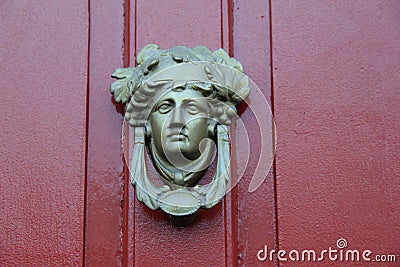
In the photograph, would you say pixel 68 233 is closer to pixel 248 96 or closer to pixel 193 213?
pixel 193 213

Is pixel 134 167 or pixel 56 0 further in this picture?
pixel 56 0

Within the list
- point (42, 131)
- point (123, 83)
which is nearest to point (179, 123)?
point (123, 83)

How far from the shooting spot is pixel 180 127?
3.18 feet

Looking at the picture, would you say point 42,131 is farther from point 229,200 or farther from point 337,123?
point 337,123

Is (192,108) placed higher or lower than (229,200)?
higher

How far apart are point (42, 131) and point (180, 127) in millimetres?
229

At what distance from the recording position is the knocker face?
968mm

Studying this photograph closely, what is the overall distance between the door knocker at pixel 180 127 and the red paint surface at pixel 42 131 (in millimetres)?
109

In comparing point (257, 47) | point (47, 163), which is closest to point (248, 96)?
point (257, 47)

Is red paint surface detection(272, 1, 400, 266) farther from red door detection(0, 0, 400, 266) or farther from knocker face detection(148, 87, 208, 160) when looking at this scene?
knocker face detection(148, 87, 208, 160)

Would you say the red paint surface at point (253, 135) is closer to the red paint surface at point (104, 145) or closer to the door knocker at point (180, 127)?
the door knocker at point (180, 127)

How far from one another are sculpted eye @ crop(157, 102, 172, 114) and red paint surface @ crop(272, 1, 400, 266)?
0.18 m

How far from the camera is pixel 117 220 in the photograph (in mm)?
1044

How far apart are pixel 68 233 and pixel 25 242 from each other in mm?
61
